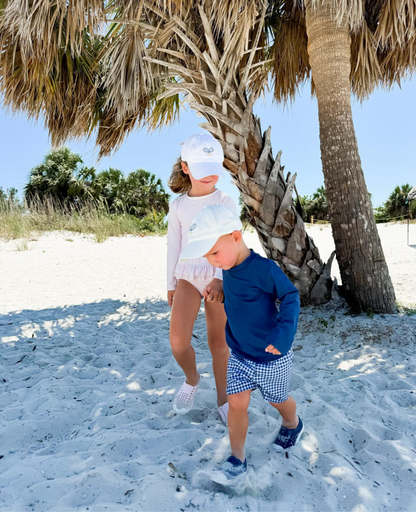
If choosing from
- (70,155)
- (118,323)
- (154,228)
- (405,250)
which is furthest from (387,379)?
(70,155)

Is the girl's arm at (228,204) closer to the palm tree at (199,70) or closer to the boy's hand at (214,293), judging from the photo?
the boy's hand at (214,293)

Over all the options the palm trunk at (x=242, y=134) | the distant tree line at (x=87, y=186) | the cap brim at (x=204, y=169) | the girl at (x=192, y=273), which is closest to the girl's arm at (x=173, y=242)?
the girl at (x=192, y=273)

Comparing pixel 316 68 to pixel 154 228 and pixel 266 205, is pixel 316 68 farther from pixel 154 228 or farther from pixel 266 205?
pixel 154 228

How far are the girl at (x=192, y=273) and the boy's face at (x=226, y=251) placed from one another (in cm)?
34

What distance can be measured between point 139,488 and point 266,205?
325 centimetres

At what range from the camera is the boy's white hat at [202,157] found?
232 cm

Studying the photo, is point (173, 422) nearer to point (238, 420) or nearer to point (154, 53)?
point (238, 420)

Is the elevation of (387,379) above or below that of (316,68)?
below

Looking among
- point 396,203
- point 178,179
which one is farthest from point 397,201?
point 178,179

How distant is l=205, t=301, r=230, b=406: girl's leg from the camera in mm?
2457

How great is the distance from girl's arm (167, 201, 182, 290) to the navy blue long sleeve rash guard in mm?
642

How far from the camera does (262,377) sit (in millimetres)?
1964

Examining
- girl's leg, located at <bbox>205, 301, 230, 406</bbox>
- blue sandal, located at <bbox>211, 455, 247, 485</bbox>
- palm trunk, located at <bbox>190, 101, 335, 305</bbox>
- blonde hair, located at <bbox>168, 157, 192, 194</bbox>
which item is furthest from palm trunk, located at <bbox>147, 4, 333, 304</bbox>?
blue sandal, located at <bbox>211, 455, 247, 485</bbox>

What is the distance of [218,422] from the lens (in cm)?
255
